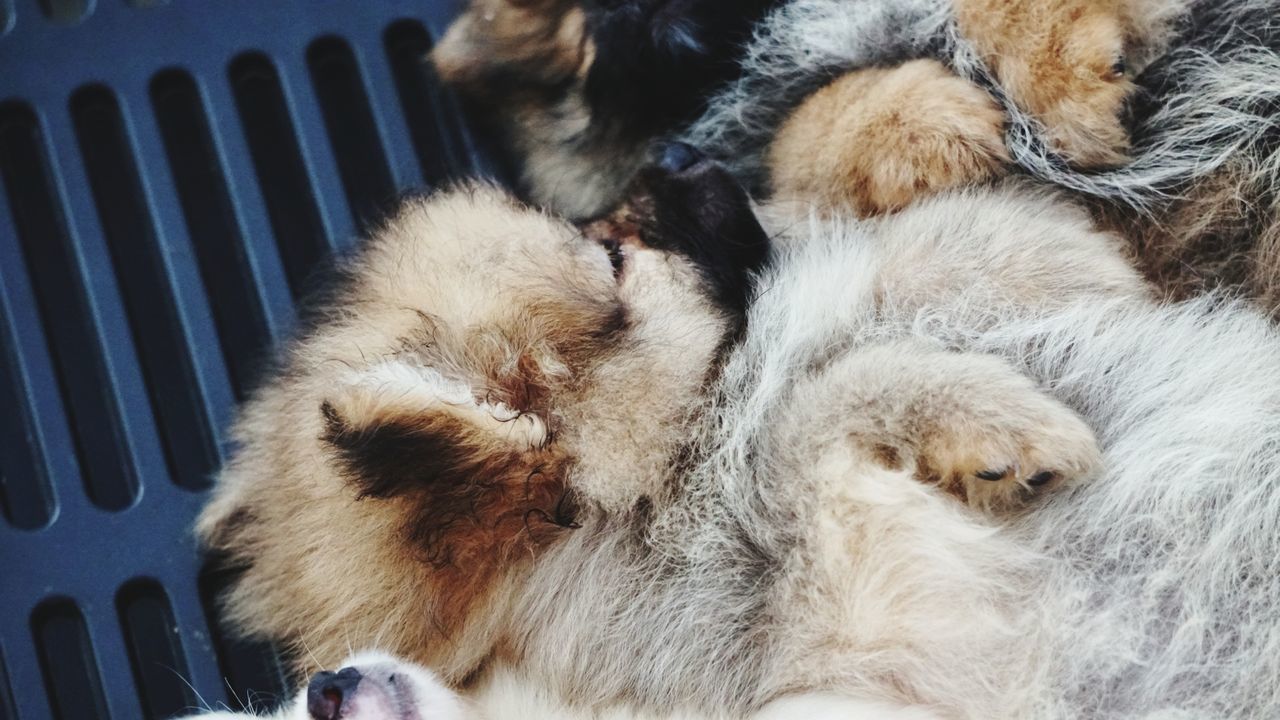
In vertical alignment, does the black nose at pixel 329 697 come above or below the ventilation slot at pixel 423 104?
below

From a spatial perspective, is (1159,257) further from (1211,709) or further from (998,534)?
(1211,709)

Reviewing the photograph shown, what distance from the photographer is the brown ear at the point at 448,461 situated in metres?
1.39

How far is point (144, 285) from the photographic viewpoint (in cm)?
227

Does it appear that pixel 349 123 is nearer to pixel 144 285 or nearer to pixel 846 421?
pixel 144 285

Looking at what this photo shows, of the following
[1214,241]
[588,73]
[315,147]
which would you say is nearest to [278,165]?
[315,147]

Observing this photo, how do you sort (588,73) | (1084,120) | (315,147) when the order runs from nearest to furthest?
(1084,120)
(588,73)
(315,147)

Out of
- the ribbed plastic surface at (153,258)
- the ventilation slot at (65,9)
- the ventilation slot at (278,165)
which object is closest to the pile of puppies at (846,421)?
the ribbed plastic surface at (153,258)

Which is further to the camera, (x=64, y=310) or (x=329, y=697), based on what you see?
(x=64, y=310)

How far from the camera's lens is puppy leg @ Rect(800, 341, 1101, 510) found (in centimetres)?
139

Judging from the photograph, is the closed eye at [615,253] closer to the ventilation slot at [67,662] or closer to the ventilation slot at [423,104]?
the ventilation slot at [423,104]

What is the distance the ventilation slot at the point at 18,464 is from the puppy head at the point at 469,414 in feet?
2.04

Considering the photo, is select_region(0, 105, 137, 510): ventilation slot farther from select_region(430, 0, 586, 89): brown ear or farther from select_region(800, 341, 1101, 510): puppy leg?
select_region(800, 341, 1101, 510): puppy leg

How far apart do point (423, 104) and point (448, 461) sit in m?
1.23

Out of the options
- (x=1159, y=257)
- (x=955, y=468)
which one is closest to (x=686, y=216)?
(x=955, y=468)
